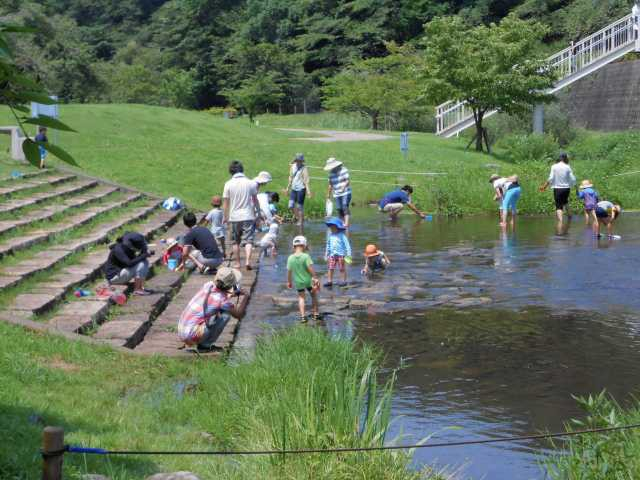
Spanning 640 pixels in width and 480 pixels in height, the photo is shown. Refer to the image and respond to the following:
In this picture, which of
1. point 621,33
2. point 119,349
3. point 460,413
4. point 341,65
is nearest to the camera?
point 460,413

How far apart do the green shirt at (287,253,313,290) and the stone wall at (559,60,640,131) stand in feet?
108

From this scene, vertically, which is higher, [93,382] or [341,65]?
[341,65]

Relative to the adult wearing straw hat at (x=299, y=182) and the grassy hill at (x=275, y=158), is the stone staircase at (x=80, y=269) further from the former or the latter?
the grassy hill at (x=275, y=158)

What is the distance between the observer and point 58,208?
19.5 m

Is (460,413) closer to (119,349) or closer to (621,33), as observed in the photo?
(119,349)

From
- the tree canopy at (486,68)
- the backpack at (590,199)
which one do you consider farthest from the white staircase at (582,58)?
the backpack at (590,199)

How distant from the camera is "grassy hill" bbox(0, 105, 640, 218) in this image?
26453 millimetres

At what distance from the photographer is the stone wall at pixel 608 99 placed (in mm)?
42656

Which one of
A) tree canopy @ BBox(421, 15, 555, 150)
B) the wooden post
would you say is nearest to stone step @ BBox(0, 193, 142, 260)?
the wooden post

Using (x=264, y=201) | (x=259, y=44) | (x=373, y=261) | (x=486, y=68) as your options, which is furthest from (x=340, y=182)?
(x=259, y=44)

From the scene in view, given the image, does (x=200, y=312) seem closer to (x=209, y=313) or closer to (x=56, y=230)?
(x=209, y=313)

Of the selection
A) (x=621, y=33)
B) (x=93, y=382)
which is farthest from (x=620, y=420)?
(x=621, y=33)

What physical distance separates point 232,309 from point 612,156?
2502 cm

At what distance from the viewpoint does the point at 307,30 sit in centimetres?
6931
